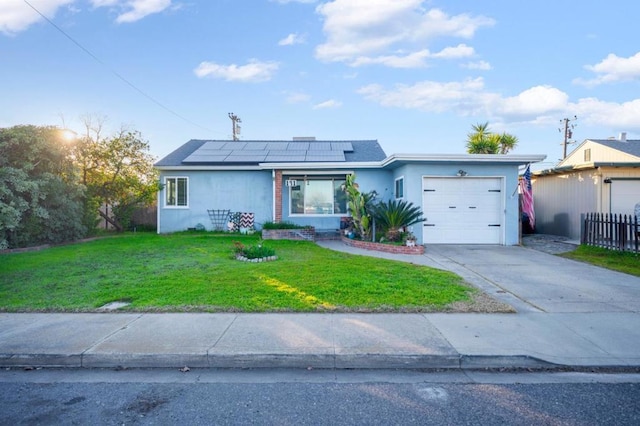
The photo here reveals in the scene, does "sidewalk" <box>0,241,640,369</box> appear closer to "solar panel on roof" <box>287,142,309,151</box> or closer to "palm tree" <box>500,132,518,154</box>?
"solar panel on roof" <box>287,142,309,151</box>

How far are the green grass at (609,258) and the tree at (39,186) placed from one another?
15061 mm

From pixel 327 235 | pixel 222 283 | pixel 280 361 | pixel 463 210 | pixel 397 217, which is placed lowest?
pixel 280 361

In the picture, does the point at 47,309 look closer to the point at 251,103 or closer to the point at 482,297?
the point at 482,297

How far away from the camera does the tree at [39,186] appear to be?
11.0 meters

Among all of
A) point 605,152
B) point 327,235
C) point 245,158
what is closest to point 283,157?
point 245,158

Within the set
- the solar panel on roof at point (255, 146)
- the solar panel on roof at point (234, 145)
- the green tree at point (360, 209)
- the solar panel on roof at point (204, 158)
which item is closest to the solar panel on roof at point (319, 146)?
the solar panel on roof at point (255, 146)

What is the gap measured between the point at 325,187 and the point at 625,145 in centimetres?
1635

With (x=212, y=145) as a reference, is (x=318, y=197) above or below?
below

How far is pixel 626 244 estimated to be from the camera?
1069 centimetres

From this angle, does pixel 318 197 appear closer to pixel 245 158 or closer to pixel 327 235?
pixel 327 235

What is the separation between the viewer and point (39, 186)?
40.8 ft

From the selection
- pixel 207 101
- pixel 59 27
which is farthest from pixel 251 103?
pixel 59 27

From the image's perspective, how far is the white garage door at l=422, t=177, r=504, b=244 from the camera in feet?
42.7

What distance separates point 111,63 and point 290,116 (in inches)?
420
